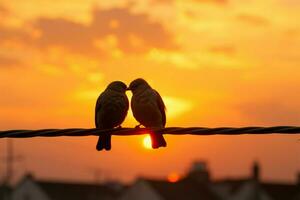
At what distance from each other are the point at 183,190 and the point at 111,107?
51.3 metres

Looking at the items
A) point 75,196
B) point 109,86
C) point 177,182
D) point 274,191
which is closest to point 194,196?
point 177,182

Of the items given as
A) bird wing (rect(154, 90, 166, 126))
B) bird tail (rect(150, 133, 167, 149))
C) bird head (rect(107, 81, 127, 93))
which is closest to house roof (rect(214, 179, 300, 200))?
bird wing (rect(154, 90, 166, 126))

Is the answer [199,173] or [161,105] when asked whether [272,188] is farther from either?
[161,105]

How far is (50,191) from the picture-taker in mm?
67062

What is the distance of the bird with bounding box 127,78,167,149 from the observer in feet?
33.1

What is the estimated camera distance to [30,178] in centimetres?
6875

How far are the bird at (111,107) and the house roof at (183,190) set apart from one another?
47.3 metres

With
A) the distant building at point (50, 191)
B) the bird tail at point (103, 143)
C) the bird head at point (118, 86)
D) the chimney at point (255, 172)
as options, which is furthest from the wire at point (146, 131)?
the distant building at point (50, 191)

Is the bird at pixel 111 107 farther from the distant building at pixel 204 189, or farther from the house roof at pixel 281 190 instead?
the house roof at pixel 281 190

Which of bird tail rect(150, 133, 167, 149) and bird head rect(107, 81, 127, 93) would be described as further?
bird head rect(107, 81, 127, 93)

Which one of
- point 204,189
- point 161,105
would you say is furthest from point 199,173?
point 161,105

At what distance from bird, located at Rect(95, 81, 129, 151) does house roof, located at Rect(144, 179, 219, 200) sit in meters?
47.3

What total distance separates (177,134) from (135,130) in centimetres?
35

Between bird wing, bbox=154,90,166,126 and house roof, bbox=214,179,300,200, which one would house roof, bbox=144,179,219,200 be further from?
bird wing, bbox=154,90,166,126
